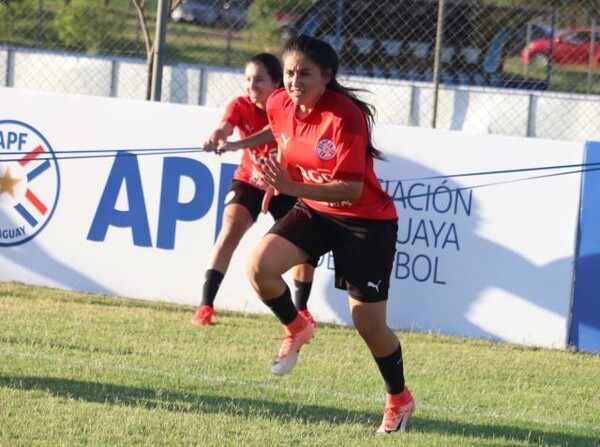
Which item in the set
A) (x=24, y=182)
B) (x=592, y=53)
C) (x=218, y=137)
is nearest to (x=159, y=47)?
(x=24, y=182)

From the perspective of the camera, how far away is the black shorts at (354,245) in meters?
5.73

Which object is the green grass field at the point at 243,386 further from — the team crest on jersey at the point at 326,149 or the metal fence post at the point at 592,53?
the metal fence post at the point at 592,53

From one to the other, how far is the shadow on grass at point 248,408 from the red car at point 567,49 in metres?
9.48

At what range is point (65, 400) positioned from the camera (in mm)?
5945

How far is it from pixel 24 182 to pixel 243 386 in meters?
3.92

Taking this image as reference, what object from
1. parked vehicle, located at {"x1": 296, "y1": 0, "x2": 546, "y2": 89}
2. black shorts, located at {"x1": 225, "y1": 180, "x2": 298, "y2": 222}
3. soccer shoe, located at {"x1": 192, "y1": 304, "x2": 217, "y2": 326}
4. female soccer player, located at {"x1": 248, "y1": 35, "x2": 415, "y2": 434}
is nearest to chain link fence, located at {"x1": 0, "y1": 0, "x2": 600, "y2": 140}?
parked vehicle, located at {"x1": 296, "y1": 0, "x2": 546, "y2": 89}

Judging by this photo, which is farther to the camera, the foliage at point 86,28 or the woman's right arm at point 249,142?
the foliage at point 86,28

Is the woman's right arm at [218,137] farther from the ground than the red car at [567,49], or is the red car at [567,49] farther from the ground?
the red car at [567,49]

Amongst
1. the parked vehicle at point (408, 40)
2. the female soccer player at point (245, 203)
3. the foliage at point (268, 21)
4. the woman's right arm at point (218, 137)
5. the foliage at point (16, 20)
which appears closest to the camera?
the woman's right arm at point (218, 137)

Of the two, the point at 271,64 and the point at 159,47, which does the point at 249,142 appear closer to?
the point at 271,64

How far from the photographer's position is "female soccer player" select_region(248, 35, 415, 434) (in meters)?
5.63

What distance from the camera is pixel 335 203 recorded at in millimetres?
5770

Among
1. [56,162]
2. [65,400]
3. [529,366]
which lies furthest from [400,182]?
[65,400]

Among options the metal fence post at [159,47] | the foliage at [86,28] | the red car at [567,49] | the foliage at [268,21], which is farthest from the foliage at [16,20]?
the red car at [567,49]
